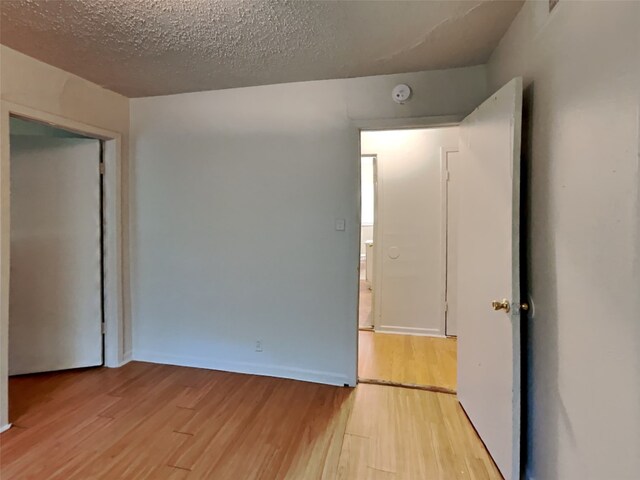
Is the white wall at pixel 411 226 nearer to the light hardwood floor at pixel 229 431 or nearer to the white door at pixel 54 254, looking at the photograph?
the light hardwood floor at pixel 229 431

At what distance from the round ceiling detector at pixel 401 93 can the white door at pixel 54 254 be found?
2.47 meters

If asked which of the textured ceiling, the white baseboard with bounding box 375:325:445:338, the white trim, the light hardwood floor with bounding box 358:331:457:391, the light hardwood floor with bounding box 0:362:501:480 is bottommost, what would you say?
the light hardwood floor with bounding box 0:362:501:480

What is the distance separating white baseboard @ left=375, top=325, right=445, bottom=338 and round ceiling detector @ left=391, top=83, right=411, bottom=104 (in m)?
2.43

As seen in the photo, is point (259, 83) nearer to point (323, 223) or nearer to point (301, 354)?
point (323, 223)

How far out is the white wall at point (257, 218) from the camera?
2.52 m

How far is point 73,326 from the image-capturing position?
281 cm

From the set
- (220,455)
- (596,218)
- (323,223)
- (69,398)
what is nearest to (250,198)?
(323,223)

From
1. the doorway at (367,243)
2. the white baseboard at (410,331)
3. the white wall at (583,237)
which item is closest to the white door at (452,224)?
the white baseboard at (410,331)

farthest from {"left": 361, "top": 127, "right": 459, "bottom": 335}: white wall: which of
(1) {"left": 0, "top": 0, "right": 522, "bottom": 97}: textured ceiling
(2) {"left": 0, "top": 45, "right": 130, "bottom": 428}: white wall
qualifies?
(2) {"left": 0, "top": 45, "right": 130, "bottom": 428}: white wall

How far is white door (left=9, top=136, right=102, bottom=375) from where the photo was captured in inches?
105

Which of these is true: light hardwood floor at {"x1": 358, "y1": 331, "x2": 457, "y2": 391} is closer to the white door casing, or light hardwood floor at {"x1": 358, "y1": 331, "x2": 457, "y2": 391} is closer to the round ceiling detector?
the white door casing

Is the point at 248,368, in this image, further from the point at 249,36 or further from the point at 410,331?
the point at 249,36

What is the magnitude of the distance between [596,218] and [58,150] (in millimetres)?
3526

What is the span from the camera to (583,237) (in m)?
1.16
